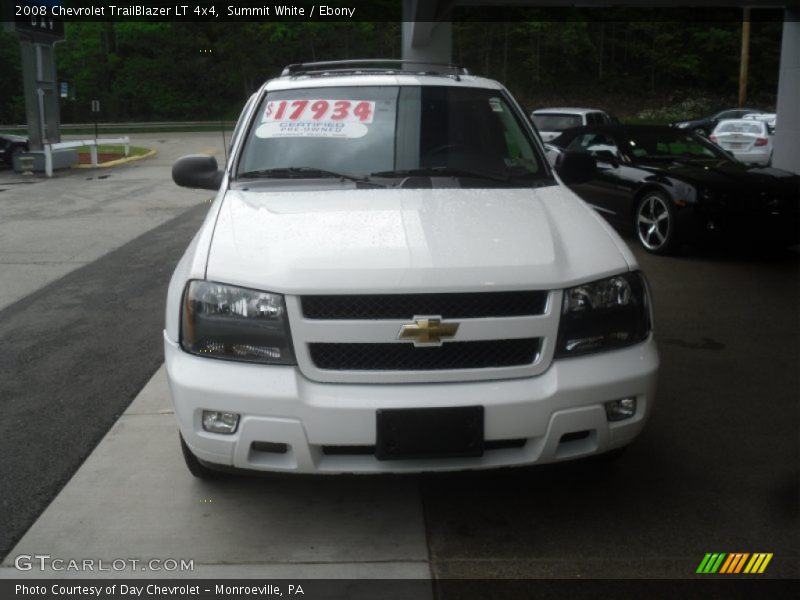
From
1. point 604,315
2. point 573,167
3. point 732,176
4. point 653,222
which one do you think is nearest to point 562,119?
point 653,222

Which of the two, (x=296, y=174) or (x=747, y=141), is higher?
(x=296, y=174)

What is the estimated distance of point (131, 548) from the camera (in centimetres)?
330

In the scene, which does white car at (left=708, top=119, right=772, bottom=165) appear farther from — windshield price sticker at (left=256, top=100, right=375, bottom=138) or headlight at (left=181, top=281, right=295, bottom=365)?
headlight at (left=181, top=281, right=295, bottom=365)

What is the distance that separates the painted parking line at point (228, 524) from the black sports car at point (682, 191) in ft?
16.6

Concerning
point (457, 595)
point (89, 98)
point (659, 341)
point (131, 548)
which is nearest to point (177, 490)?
point (131, 548)

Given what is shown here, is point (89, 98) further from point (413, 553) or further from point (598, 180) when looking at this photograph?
point (413, 553)

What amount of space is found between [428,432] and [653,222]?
7.16m

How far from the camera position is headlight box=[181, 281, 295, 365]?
3111mm

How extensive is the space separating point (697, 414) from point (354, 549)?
90.5 inches

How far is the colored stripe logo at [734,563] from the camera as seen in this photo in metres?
3.16

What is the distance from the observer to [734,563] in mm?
3197
